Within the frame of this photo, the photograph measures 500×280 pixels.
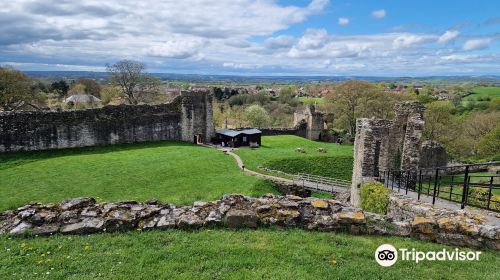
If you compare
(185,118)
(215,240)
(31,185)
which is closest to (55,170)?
(31,185)

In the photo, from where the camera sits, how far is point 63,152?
27.6m

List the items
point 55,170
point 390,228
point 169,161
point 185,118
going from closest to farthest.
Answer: point 390,228
point 55,170
point 169,161
point 185,118

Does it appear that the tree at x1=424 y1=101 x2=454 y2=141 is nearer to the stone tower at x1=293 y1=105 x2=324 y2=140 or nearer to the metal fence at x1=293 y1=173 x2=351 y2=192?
the stone tower at x1=293 y1=105 x2=324 y2=140

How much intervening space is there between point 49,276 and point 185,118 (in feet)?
99.4

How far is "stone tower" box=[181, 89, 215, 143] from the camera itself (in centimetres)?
3562

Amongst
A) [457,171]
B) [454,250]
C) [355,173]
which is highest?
[454,250]

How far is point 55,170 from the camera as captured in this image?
22.4m

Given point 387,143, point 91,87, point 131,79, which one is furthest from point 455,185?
point 91,87

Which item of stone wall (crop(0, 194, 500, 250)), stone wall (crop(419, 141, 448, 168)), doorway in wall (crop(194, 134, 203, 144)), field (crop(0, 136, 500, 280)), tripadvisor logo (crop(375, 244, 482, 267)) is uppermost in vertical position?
stone wall (crop(0, 194, 500, 250))

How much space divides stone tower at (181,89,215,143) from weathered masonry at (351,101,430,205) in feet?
69.4

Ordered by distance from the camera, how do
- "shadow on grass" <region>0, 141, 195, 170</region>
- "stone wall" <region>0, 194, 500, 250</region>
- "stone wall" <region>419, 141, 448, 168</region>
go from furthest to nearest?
"stone wall" <region>419, 141, 448, 168</region> < "shadow on grass" <region>0, 141, 195, 170</region> < "stone wall" <region>0, 194, 500, 250</region>

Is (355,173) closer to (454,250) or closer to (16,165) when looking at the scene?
(454,250)

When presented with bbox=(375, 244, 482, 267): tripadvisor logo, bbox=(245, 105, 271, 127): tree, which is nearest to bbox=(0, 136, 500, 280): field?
bbox=(375, 244, 482, 267): tripadvisor logo

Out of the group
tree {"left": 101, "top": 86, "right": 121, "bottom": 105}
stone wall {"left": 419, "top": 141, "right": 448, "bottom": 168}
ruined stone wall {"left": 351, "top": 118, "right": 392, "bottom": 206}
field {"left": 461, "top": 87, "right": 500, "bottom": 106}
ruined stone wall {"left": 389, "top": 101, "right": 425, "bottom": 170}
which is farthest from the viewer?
field {"left": 461, "top": 87, "right": 500, "bottom": 106}
